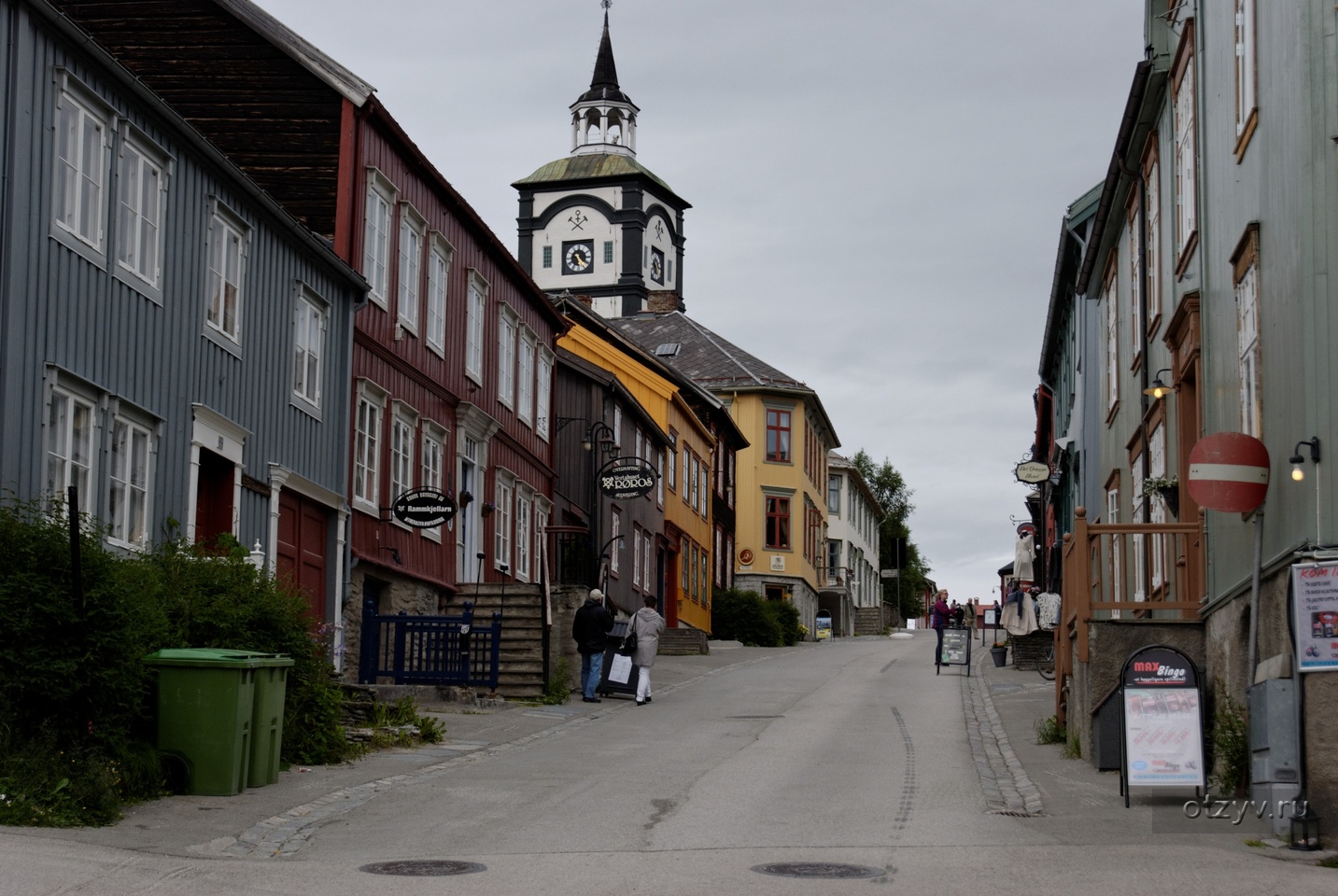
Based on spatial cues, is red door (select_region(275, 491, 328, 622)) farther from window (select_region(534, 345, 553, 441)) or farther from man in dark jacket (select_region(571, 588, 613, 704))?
window (select_region(534, 345, 553, 441))

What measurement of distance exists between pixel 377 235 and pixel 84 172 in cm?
868

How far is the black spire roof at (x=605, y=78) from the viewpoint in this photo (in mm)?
92250

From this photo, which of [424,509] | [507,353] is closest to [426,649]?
[424,509]

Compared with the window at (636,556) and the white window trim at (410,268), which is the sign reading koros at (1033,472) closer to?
the window at (636,556)

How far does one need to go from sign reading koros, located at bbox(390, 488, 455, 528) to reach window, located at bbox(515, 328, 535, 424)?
8252 millimetres

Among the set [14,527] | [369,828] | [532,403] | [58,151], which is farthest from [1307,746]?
[532,403]

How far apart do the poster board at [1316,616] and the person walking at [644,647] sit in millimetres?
13896

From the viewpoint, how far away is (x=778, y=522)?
64188 millimetres

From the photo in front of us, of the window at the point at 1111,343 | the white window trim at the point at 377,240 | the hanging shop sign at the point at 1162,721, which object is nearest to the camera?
the hanging shop sign at the point at 1162,721

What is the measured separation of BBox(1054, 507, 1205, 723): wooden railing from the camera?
16000 mm

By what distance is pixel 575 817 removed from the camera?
1255 cm

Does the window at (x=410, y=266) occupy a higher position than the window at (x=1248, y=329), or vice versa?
the window at (x=410, y=266)

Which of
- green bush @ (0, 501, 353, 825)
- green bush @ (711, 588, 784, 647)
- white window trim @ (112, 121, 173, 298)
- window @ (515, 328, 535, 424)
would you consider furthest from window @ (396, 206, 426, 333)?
green bush @ (711, 588, 784, 647)

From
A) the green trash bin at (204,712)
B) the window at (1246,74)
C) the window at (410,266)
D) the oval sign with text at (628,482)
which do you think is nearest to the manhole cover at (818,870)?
the green trash bin at (204,712)
